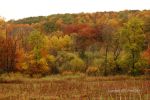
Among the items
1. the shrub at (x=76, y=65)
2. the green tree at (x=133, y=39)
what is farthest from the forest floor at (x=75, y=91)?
the shrub at (x=76, y=65)

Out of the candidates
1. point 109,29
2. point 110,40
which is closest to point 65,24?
point 109,29

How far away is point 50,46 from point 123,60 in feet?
97.4

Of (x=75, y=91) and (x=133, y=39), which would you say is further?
(x=133, y=39)

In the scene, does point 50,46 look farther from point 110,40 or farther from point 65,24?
point 65,24

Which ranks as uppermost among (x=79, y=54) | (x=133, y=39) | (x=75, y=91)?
(x=133, y=39)

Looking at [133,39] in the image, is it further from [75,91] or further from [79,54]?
[79,54]

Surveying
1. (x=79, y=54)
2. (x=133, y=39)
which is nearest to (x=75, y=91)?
(x=133, y=39)

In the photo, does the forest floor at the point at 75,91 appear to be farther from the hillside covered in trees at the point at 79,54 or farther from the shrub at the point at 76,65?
the shrub at the point at 76,65

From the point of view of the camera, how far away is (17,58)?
7812 centimetres

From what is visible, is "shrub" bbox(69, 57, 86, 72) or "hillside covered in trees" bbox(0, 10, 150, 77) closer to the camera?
"hillside covered in trees" bbox(0, 10, 150, 77)

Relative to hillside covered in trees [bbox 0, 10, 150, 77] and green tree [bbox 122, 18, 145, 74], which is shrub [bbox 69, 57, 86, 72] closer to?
hillside covered in trees [bbox 0, 10, 150, 77]

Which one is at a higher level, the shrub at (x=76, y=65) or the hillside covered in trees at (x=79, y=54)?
the hillside covered in trees at (x=79, y=54)

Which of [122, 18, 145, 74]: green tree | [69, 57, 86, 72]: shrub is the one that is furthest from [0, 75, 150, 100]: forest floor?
[69, 57, 86, 72]: shrub

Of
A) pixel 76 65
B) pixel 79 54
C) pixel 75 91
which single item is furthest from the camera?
pixel 79 54
